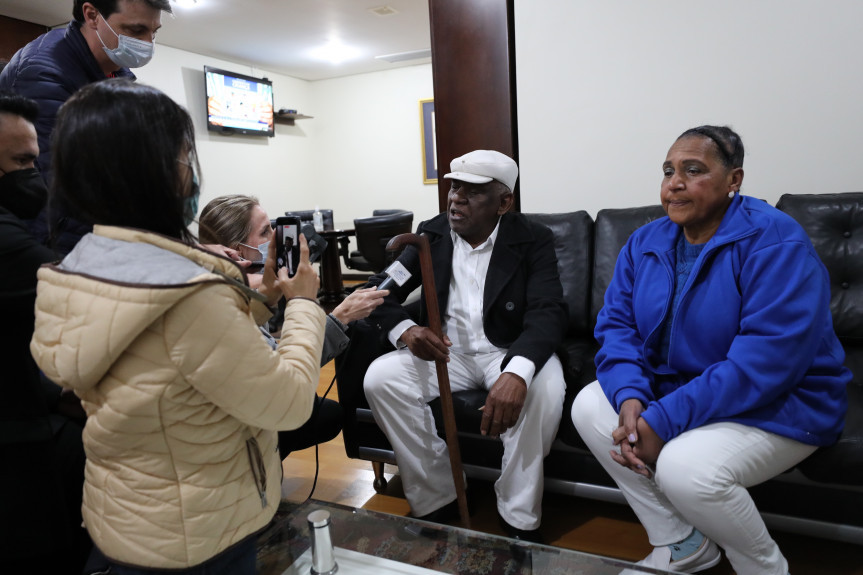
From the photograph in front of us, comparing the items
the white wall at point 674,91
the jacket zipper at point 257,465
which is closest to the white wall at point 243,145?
the white wall at point 674,91

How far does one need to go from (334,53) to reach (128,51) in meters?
4.85

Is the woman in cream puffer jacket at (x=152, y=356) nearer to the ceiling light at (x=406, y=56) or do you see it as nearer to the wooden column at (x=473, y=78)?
the wooden column at (x=473, y=78)

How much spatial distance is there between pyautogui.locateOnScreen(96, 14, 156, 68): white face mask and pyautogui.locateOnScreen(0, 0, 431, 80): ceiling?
2959 mm

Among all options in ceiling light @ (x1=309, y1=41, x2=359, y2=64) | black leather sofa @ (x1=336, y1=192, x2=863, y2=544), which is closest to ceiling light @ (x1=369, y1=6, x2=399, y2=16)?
ceiling light @ (x1=309, y1=41, x2=359, y2=64)

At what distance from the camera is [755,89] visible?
2.27 meters

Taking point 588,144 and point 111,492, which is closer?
point 111,492

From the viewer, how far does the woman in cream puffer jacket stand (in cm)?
77

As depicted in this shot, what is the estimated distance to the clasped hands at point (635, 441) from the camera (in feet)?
4.50

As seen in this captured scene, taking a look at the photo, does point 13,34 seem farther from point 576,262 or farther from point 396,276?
point 576,262

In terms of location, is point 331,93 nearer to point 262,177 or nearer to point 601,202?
point 262,177

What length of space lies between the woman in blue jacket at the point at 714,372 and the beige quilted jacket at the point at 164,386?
36.3 inches

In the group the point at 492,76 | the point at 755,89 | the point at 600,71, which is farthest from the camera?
the point at 492,76

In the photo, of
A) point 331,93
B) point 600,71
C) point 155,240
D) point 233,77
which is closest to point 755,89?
point 600,71

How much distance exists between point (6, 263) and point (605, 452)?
57.7 inches
